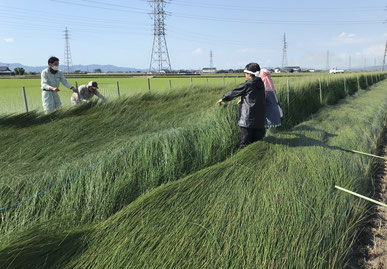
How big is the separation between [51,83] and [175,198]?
3786 millimetres

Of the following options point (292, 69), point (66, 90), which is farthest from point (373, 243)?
point (292, 69)

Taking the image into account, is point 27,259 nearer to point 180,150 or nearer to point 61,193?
point 61,193

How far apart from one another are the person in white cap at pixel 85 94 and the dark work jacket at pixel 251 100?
10.1 feet

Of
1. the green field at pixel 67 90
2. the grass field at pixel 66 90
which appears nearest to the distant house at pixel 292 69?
the green field at pixel 67 90

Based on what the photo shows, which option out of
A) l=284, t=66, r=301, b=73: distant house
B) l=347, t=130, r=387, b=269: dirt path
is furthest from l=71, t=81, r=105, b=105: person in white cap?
l=284, t=66, r=301, b=73: distant house

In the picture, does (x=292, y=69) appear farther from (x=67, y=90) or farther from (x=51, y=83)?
(x=51, y=83)

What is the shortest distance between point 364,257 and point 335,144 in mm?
2313

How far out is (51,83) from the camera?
187 inches

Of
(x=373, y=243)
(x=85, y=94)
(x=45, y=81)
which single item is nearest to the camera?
(x=373, y=243)

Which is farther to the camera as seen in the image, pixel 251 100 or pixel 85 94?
pixel 85 94

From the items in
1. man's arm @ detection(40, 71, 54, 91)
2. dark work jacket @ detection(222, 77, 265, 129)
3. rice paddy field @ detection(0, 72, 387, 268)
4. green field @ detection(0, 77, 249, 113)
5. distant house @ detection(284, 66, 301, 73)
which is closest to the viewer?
rice paddy field @ detection(0, 72, 387, 268)

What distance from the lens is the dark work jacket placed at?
11.0 feet

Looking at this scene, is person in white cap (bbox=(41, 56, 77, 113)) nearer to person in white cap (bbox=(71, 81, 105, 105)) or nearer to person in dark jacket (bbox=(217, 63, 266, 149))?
person in white cap (bbox=(71, 81, 105, 105))

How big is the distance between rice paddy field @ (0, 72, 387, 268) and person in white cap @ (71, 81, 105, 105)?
76cm
